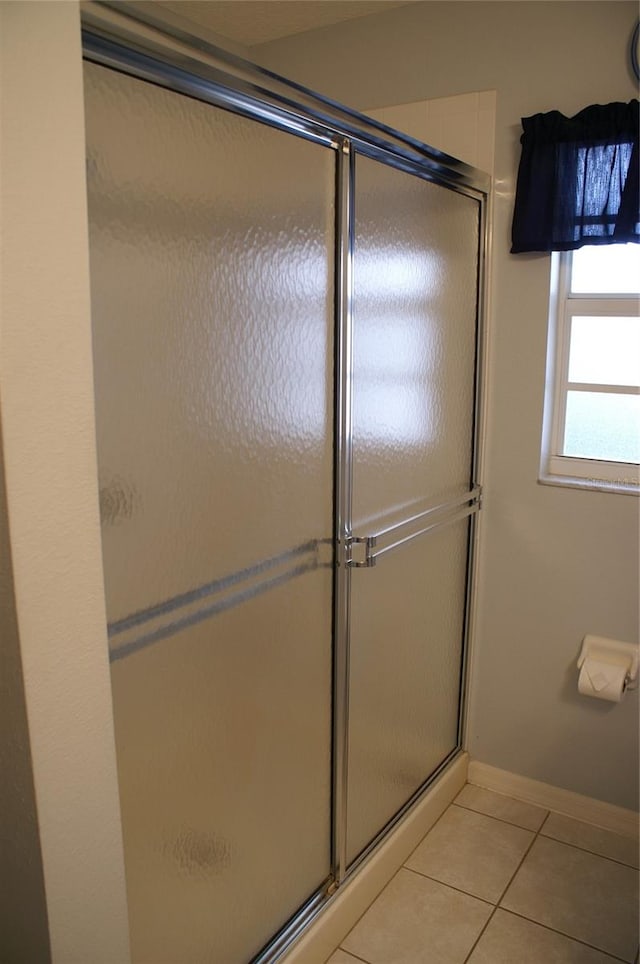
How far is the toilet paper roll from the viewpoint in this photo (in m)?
2.03

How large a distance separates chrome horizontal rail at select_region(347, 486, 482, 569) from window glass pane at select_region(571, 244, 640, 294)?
24.9 inches

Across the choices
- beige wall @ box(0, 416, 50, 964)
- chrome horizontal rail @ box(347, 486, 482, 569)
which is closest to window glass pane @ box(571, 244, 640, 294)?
chrome horizontal rail @ box(347, 486, 482, 569)

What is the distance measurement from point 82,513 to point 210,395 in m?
0.38

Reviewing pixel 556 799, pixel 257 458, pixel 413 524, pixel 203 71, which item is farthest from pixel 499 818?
pixel 203 71

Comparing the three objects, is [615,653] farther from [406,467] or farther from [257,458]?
[257,458]

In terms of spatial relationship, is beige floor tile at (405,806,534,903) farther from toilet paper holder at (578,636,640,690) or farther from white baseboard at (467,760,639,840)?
toilet paper holder at (578,636,640,690)

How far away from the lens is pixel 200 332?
122 centimetres

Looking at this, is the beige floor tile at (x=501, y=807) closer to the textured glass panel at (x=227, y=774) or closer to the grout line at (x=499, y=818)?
the grout line at (x=499, y=818)

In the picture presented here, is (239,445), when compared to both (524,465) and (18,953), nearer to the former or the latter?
(18,953)

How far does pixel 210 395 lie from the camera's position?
125 centimetres

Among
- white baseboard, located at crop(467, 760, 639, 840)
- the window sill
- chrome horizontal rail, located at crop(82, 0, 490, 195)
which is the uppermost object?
chrome horizontal rail, located at crop(82, 0, 490, 195)

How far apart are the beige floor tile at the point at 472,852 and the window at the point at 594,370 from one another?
3.32 ft

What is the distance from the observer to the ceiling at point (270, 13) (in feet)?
6.90

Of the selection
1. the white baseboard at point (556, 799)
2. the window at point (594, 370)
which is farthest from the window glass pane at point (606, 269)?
the white baseboard at point (556, 799)
